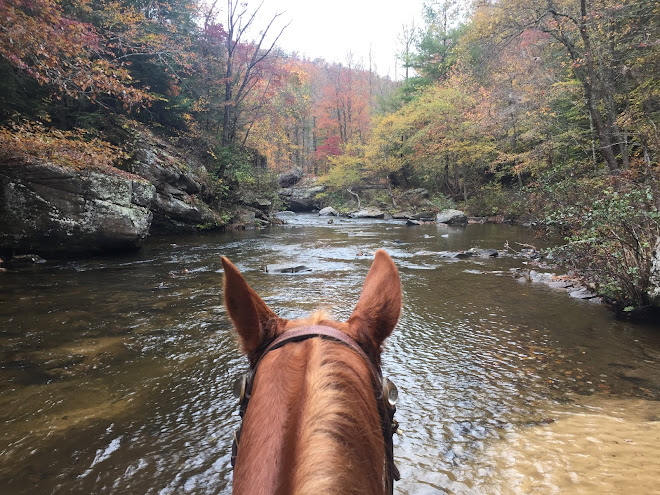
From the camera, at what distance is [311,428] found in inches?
25.2

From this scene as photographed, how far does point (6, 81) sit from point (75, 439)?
10.3m

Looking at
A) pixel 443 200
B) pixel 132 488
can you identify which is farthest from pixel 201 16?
pixel 132 488

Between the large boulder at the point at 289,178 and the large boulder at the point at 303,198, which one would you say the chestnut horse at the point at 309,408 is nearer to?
the large boulder at the point at 303,198

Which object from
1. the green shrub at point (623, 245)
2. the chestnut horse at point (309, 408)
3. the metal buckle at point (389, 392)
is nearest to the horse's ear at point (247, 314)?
the chestnut horse at point (309, 408)

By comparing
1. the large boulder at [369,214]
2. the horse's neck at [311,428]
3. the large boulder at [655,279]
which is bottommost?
the large boulder at [655,279]

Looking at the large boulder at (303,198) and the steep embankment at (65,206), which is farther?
the large boulder at (303,198)

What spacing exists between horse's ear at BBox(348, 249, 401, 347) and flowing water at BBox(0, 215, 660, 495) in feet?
4.84

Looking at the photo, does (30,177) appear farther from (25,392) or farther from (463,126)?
(463,126)

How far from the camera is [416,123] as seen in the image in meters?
26.7

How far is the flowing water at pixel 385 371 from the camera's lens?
2139mm

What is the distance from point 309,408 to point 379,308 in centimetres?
52

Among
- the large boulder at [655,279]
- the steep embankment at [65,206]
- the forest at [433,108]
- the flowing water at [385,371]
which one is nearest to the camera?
the flowing water at [385,371]

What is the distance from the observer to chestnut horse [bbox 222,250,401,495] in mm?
595

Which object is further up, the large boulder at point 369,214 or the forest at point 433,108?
the forest at point 433,108
